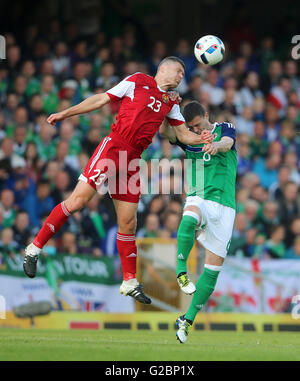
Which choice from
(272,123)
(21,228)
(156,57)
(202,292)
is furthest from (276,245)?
(156,57)

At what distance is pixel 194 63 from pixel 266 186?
3934 mm

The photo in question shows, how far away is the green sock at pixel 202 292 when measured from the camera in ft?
32.6

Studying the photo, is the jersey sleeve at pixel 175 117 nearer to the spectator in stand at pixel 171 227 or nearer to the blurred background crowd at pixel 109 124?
the blurred background crowd at pixel 109 124

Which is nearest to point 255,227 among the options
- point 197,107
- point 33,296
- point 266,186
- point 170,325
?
point 266,186

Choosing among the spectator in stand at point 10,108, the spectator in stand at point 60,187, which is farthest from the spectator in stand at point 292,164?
the spectator in stand at point 10,108

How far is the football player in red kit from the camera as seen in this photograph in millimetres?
9531

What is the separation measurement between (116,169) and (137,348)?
2.20m

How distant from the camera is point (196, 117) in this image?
405 inches

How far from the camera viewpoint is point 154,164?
53.0ft

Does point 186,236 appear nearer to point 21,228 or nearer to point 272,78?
point 21,228

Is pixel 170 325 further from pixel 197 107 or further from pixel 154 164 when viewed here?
pixel 197 107

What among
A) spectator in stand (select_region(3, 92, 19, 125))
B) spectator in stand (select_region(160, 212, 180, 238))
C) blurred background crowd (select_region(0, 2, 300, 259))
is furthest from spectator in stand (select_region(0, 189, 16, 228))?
spectator in stand (select_region(160, 212, 180, 238))
